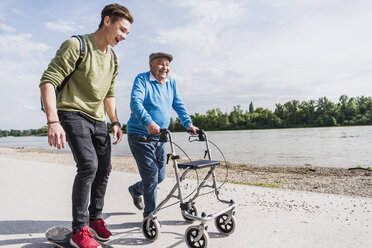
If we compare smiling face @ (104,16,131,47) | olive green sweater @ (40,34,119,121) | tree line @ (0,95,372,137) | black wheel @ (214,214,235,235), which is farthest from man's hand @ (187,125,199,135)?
tree line @ (0,95,372,137)

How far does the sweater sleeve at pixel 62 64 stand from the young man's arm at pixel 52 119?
0.06 m

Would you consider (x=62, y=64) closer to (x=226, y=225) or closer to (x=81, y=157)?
(x=81, y=157)

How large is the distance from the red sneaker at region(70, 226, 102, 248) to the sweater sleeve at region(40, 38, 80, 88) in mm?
1330

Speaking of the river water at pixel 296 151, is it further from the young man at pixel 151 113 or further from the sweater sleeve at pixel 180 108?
the young man at pixel 151 113

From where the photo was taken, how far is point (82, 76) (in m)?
2.50

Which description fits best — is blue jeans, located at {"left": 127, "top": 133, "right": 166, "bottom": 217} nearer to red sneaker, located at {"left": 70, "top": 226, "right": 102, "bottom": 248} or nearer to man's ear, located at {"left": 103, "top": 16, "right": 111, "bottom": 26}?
red sneaker, located at {"left": 70, "top": 226, "right": 102, "bottom": 248}

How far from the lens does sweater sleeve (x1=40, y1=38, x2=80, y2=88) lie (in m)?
2.28

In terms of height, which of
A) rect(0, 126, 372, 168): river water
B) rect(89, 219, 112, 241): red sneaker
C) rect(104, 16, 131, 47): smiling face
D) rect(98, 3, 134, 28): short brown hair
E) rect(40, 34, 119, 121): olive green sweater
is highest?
rect(98, 3, 134, 28): short brown hair

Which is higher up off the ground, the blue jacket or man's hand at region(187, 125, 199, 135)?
the blue jacket

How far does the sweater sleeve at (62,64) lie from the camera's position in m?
2.28

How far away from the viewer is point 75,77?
8.21 feet

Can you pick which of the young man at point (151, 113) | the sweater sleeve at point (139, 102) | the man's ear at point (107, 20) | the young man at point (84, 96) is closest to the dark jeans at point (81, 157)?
the young man at point (84, 96)

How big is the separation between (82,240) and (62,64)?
5.15ft

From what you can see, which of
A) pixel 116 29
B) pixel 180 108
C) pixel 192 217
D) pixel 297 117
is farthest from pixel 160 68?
pixel 297 117
